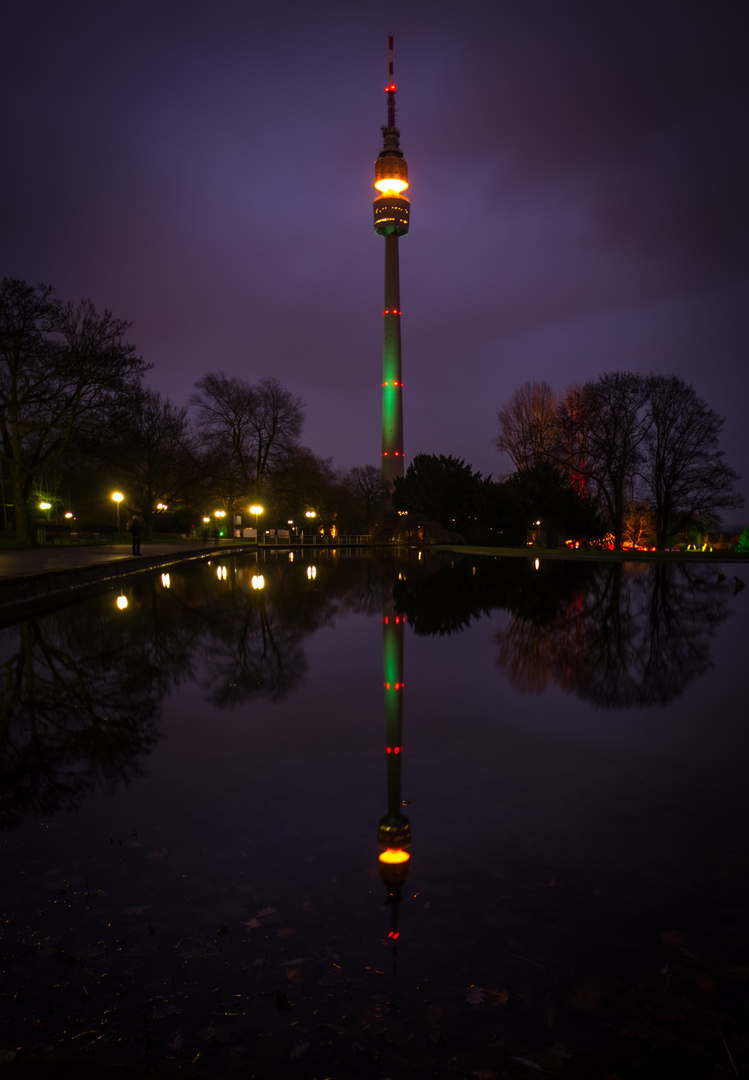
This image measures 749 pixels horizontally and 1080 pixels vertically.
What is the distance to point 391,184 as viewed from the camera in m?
106

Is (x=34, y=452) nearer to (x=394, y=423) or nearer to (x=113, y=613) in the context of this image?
A: (x=113, y=613)

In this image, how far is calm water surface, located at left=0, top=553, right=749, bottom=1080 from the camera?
2.61 meters

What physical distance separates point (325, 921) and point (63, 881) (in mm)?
1413

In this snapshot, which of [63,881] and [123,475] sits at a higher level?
[123,475]

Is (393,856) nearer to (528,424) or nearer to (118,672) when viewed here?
(118,672)

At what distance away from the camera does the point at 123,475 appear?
2231 inches

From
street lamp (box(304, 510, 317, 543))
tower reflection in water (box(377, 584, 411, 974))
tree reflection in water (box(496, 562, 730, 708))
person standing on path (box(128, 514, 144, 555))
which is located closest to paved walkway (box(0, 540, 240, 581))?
person standing on path (box(128, 514, 144, 555))

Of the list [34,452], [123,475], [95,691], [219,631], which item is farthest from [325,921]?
[123,475]

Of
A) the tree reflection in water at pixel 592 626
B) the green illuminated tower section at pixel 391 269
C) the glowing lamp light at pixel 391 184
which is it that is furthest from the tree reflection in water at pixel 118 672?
the glowing lamp light at pixel 391 184

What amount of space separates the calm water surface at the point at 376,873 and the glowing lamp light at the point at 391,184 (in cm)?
11019

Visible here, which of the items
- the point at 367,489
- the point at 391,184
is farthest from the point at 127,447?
the point at 391,184

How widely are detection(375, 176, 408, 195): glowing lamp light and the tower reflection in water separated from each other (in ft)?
357

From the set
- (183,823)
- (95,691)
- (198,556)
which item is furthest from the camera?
(198,556)

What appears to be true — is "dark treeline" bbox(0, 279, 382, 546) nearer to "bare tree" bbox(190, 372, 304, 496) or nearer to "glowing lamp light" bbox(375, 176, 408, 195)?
"bare tree" bbox(190, 372, 304, 496)
